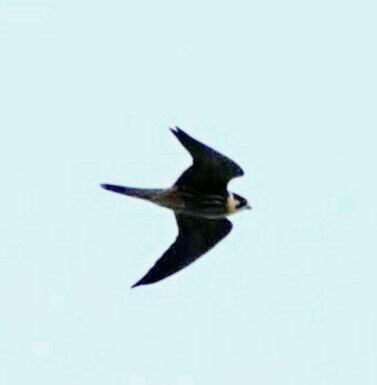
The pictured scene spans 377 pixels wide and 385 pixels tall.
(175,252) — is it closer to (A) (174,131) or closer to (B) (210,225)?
(B) (210,225)

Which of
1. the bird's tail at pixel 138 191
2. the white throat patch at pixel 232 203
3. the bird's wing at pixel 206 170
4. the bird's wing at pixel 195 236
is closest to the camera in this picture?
the bird's wing at pixel 206 170

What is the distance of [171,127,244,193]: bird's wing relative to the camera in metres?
18.9

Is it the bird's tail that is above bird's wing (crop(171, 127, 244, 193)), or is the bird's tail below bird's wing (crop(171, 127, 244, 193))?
below

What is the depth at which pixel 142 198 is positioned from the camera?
19812mm

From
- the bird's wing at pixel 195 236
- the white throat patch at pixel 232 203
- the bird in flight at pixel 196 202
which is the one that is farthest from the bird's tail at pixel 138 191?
the bird's wing at pixel 195 236

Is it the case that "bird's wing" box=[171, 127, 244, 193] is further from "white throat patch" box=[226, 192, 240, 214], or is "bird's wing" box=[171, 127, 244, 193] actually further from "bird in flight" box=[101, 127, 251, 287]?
"white throat patch" box=[226, 192, 240, 214]

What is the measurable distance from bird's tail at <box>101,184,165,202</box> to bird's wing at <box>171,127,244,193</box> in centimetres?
30

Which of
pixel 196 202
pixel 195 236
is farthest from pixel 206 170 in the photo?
pixel 195 236

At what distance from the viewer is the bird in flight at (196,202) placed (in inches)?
759

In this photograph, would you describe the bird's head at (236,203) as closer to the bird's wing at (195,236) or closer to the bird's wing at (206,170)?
the bird's wing at (206,170)

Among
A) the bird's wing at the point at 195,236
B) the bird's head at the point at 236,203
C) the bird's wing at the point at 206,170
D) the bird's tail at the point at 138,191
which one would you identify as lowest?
the bird's wing at the point at 195,236

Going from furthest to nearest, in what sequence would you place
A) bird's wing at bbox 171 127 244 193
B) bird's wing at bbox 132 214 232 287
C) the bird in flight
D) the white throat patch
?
bird's wing at bbox 132 214 232 287
the white throat patch
the bird in flight
bird's wing at bbox 171 127 244 193

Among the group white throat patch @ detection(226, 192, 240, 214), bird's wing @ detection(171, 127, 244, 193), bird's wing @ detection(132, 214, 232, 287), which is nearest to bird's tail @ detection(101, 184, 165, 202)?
bird's wing @ detection(171, 127, 244, 193)

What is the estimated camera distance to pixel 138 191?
1977cm
